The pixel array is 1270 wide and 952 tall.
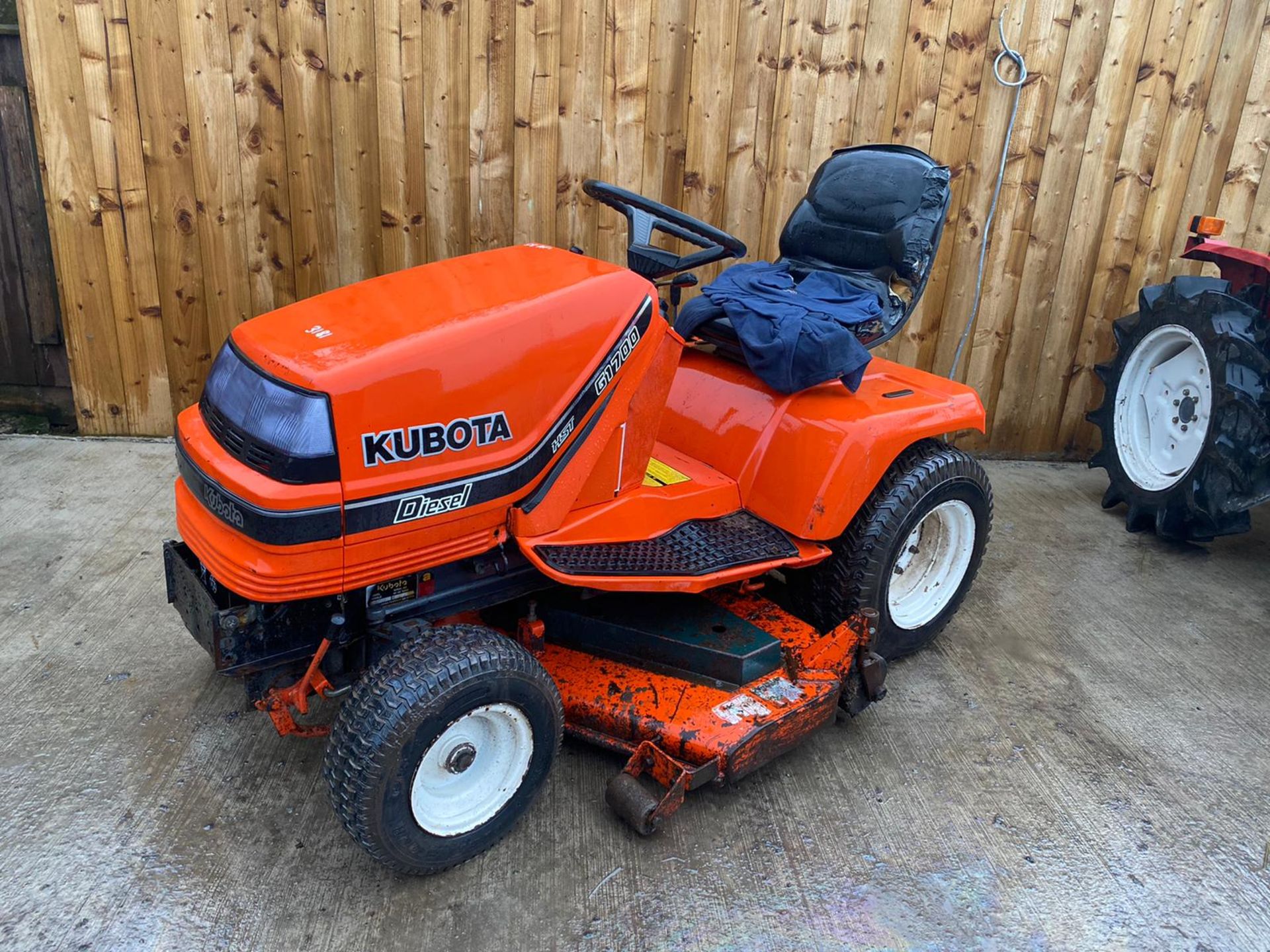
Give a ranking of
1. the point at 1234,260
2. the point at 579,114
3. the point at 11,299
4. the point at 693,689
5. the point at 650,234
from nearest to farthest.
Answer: the point at 693,689 < the point at 650,234 < the point at 1234,260 < the point at 579,114 < the point at 11,299

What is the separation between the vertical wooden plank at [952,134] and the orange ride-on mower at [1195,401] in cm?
85

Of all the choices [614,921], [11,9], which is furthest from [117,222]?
[614,921]

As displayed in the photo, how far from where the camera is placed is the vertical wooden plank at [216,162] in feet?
13.6

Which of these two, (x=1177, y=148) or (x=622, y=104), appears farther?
(x=1177, y=148)

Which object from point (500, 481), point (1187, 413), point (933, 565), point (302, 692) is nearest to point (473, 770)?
point (302, 692)

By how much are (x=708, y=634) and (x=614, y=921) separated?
0.83 metres

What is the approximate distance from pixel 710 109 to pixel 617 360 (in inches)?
97.4

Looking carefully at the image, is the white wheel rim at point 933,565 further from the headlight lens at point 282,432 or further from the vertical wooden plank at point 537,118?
the vertical wooden plank at point 537,118

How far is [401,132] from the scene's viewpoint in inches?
170

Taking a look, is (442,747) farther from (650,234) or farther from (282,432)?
(650,234)

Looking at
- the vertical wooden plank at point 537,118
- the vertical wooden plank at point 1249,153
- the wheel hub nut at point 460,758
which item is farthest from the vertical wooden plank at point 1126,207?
the wheel hub nut at point 460,758

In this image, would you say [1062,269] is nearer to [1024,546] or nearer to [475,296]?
[1024,546]

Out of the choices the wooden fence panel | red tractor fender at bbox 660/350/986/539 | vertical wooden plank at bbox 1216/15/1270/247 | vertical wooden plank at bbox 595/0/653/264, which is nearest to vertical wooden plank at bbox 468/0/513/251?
the wooden fence panel

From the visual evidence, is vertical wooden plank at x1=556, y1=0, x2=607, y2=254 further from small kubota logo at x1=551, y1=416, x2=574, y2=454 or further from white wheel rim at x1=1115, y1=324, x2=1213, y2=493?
white wheel rim at x1=1115, y1=324, x2=1213, y2=493
